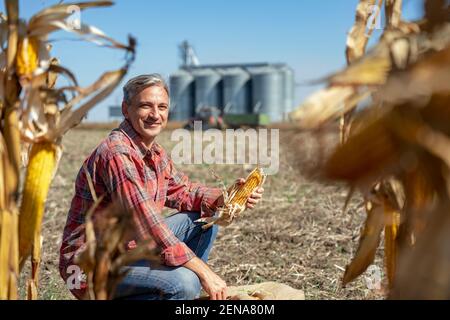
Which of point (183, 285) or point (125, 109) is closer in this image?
point (183, 285)

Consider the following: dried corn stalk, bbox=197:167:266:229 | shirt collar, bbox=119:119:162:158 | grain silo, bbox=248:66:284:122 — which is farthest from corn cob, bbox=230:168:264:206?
grain silo, bbox=248:66:284:122

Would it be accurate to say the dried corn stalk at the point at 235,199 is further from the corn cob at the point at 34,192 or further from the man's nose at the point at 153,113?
the corn cob at the point at 34,192

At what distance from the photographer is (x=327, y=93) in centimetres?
141

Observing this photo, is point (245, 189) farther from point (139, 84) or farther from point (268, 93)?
point (268, 93)

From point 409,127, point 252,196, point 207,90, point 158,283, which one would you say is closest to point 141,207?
point 158,283

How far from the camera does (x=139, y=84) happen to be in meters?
2.77

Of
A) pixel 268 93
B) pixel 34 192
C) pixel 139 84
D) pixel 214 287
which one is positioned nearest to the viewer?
pixel 34 192

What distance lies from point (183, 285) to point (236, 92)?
32202 mm

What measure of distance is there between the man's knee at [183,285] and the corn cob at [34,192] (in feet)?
2.64

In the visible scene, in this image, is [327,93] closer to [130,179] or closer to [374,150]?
[374,150]

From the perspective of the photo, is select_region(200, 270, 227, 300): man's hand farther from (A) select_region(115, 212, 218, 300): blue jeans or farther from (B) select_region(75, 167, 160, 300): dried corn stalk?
(B) select_region(75, 167, 160, 300): dried corn stalk

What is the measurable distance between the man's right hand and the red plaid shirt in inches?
1.4

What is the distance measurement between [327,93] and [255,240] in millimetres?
3836
